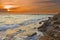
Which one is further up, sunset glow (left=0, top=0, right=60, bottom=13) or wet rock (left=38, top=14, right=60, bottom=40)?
sunset glow (left=0, top=0, right=60, bottom=13)

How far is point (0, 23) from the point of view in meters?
1.82

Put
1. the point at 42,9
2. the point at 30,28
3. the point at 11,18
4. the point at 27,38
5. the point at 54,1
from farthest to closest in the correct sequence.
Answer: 1. the point at 54,1
2. the point at 42,9
3. the point at 11,18
4. the point at 30,28
5. the point at 27,38

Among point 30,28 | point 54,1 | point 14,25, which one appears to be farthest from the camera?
point 54,1

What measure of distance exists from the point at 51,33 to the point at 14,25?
0.61 m

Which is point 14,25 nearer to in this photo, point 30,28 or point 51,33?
point 30,28

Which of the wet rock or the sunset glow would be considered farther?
the sunset glow

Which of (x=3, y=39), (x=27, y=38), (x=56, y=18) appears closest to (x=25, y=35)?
(x=27, y=38)

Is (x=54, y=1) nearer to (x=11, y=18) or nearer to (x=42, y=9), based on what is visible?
(x=42, y=9)

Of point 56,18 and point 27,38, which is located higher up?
point 56,18

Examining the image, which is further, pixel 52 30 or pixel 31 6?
pixel 31 6

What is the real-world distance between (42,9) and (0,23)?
30.6 inches

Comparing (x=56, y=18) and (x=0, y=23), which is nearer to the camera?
(x=56, y=18)

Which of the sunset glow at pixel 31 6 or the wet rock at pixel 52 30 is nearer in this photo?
the wet rock at pixel 52 30

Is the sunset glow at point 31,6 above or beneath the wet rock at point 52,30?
above
